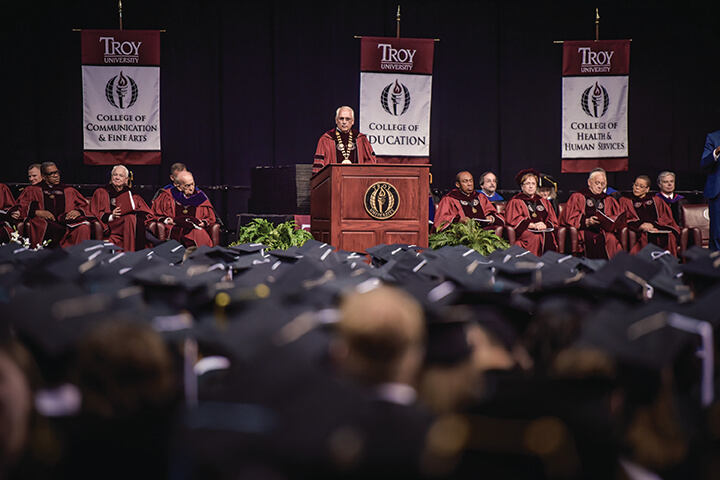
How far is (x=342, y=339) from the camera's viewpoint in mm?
926

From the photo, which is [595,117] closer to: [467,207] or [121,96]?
[467,207]

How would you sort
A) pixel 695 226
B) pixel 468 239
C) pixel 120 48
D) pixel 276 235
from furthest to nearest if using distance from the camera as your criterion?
pixel 120 48
pixel 695 226
pixel 276 235
pixel 468 239

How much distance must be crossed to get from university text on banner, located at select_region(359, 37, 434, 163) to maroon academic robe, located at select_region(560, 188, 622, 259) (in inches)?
87.8

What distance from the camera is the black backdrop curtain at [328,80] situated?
901cm

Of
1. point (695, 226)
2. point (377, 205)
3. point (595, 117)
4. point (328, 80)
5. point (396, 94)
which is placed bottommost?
point (695, 226)

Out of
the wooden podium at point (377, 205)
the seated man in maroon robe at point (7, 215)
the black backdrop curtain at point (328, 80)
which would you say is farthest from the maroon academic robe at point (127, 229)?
the wooden podium at point (377, 205)

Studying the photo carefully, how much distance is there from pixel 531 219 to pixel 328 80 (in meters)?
4.32

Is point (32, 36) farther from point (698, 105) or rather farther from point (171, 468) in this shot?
point (698, 105)

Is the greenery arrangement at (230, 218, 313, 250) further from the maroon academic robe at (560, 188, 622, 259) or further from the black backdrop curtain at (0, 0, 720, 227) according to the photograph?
the maroon academic robe at (560, 188, 622, 259)

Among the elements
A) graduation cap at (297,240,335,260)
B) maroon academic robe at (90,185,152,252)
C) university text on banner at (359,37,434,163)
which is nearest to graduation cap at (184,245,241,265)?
graduation cap at (297,240,335,260)

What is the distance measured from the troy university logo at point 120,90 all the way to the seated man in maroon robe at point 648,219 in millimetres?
7112

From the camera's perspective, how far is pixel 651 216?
752 cm

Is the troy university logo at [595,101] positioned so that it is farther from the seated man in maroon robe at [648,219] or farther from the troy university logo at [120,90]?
the troy university logo at [120,90]

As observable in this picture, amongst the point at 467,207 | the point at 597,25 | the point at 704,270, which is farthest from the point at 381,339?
the point at 597,25
